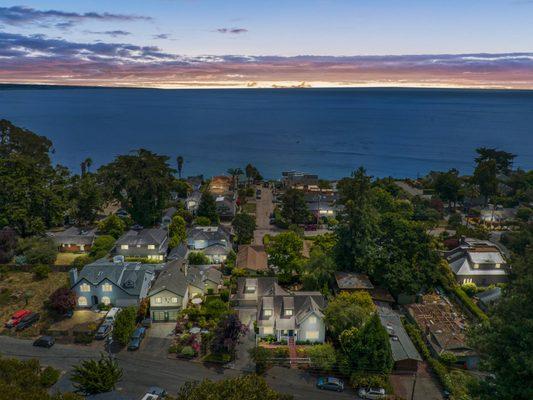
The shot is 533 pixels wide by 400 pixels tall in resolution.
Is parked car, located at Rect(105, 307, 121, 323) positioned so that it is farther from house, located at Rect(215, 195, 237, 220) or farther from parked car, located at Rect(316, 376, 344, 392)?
house, located at Rect(215, 195, 237, 220)

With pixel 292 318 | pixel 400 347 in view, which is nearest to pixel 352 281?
pixel 292 318

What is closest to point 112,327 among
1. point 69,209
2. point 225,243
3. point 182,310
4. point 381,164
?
point 182,310

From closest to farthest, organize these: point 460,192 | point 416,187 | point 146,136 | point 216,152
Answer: point 460,192
point 416,187
point 216,152
point 146,136

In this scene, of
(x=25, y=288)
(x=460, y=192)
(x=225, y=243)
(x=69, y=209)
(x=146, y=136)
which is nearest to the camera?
(x=25, y=288)

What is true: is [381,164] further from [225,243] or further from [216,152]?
[225,243]

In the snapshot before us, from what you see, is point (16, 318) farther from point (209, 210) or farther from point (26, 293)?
point (209, 210)

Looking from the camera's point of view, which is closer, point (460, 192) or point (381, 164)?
point (460, 192)

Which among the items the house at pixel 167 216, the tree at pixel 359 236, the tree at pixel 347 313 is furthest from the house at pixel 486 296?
the house at pixel 167 216
